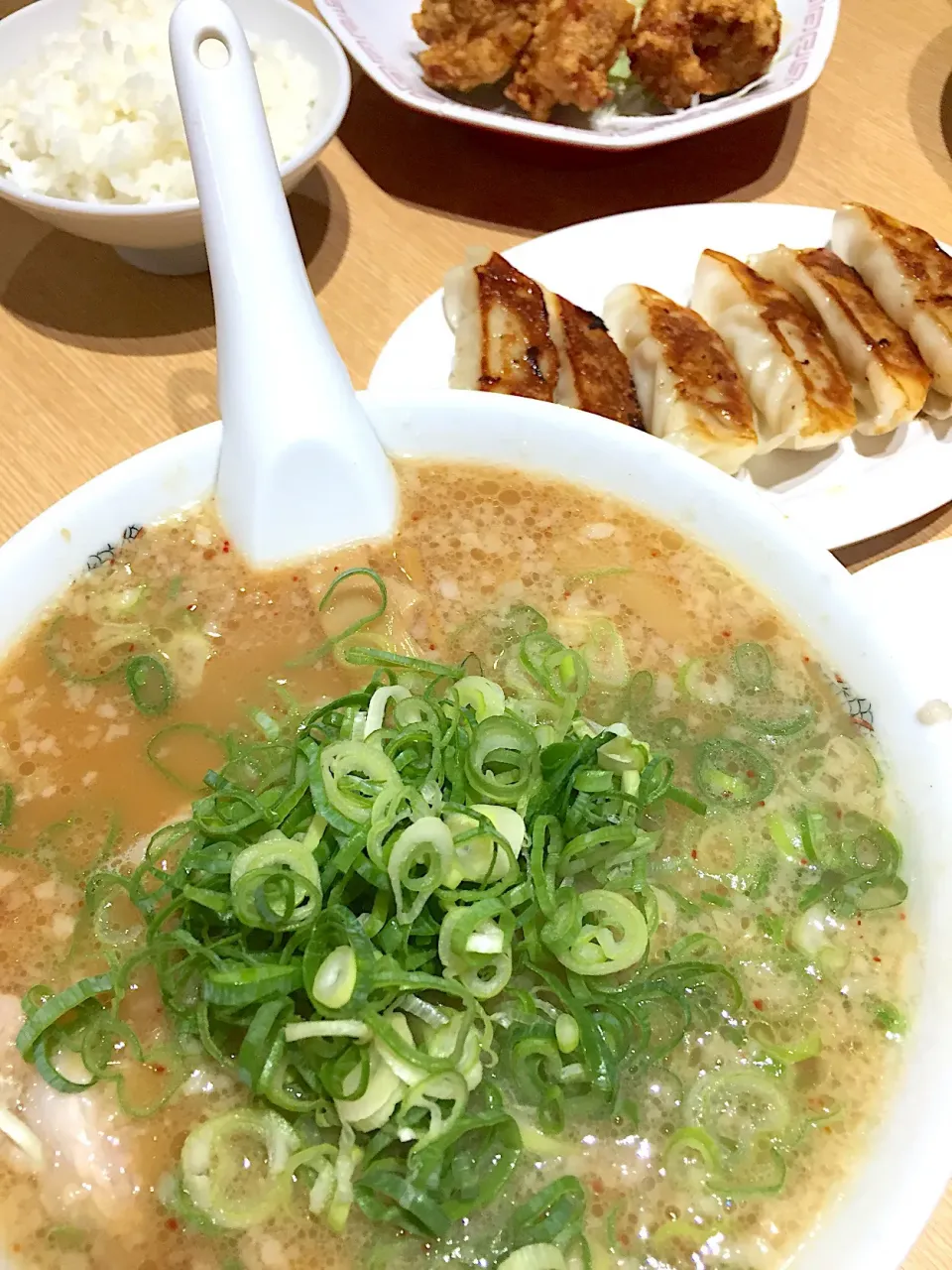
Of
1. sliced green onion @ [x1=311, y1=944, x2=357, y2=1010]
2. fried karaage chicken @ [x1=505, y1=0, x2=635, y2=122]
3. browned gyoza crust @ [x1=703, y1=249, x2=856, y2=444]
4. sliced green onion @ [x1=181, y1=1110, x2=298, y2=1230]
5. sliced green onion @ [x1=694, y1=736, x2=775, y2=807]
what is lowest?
sliced green onion @ [x1=181, y1=1110, x2=298, y2=1230]

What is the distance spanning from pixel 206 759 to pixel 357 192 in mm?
1256

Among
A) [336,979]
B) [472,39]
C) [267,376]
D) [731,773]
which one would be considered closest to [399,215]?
[472,39]

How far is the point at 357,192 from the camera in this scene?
1794mm

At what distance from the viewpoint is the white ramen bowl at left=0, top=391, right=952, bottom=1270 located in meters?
0.70

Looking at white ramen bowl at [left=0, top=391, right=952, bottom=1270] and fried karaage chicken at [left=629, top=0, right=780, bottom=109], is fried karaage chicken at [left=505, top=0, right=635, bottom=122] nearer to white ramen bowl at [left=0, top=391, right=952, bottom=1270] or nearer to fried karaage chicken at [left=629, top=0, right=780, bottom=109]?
fried karaage chicken at [left=629, top=0, right=780, bottom=109]

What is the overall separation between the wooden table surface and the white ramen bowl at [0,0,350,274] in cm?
12

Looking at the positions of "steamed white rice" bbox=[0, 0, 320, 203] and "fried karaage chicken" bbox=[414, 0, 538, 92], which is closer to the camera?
"steamed white rice" bbox=[0, 0, 320, 203]

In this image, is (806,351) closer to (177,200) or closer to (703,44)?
(703,44)

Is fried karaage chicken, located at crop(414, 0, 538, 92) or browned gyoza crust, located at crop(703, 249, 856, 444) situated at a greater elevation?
fried karaage chicken, located at crop(414, 0, 538, 92)

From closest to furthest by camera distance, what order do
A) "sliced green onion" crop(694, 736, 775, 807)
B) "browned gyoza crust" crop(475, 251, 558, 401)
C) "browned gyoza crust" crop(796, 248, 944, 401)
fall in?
"sliced green onion" crop(694, 736, 775, 807), "browned gyoza crust" crop(475, 251, 558, 401), "browned gyoza crust" crop(796, 248, 944, 401)

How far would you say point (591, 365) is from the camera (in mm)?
1366

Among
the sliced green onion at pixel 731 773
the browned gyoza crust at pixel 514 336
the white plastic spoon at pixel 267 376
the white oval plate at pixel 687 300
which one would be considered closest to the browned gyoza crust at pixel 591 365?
the browned gyoza crust at pixel 514 336

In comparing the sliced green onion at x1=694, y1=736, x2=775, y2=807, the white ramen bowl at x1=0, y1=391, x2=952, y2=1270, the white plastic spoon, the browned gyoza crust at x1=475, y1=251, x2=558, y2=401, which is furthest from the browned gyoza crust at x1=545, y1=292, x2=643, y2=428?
the sliced green onion at x1=694, y1=736, x2=775, y2=807

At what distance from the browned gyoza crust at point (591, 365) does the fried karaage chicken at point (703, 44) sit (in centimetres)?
60
